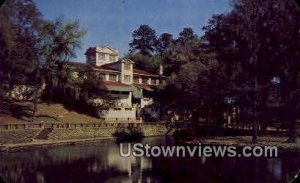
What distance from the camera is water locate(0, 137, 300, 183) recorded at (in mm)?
9234

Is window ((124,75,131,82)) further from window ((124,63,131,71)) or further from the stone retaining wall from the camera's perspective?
the stone retaining wall

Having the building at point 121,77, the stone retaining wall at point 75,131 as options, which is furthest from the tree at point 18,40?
the stone retaining wall at point 75,131

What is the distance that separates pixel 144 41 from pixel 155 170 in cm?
385

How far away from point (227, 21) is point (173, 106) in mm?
3780

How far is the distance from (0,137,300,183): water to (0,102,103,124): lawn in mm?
1444

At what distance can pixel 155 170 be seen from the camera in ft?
35.0

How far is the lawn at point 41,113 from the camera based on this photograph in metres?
9.69

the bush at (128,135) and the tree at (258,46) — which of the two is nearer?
the tree at (258,46)

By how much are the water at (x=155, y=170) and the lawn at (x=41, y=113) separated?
56.9 inches

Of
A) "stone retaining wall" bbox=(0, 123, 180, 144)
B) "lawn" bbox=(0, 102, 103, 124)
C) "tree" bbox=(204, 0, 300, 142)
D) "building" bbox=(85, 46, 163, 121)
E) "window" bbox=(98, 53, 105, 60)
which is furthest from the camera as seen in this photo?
"stone retaining wall" bbox=(0, 123, 180, 144)

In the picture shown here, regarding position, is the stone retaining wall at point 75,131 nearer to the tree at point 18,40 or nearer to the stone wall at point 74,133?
the stone wall at point 74,133

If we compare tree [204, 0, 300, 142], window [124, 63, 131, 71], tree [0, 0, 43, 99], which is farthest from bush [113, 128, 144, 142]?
tree [0, 0, 43, 99]

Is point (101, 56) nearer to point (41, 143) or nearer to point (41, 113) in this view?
point (41, 113)

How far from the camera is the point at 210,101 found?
551 inches
